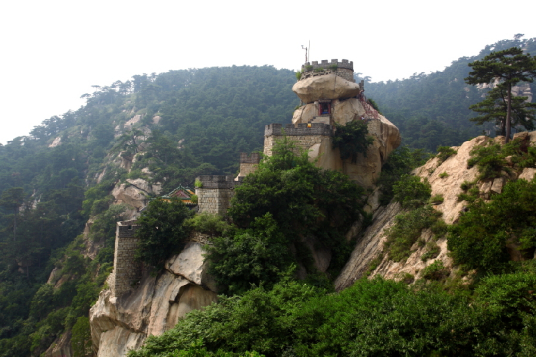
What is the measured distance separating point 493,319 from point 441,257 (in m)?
4.18

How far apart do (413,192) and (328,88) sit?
10.8 meters

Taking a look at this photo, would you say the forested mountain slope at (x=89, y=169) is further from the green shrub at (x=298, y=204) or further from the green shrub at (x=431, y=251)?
the green shrub at (x=431, y=251)

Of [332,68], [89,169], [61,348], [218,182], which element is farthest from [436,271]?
[89,169]

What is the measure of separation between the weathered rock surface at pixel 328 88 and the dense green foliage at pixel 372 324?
1537 centimetres

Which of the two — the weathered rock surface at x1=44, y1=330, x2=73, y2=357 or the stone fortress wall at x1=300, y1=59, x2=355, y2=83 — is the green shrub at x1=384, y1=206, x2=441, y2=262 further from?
the weathered rock surface at x1=44, y1=330, x2=73, y2=357

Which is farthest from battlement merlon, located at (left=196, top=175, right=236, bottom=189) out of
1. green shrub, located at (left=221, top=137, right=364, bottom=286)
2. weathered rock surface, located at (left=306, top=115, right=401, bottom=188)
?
weathered rock surface, located at (left=306, top=115, right=401, bottom=188)

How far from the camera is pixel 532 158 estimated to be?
1333cm

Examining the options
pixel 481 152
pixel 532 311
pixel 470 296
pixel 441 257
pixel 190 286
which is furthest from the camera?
pixel 190 286

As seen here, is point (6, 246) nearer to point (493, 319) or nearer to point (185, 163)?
point (185, 163)

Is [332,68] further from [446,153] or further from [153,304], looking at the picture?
[153,304]

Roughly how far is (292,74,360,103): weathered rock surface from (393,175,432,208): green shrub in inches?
352

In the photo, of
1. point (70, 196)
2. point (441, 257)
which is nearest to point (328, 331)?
point (441, 257)

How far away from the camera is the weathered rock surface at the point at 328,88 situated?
2530cm

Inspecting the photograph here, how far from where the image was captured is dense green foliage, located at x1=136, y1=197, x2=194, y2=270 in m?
19.9
